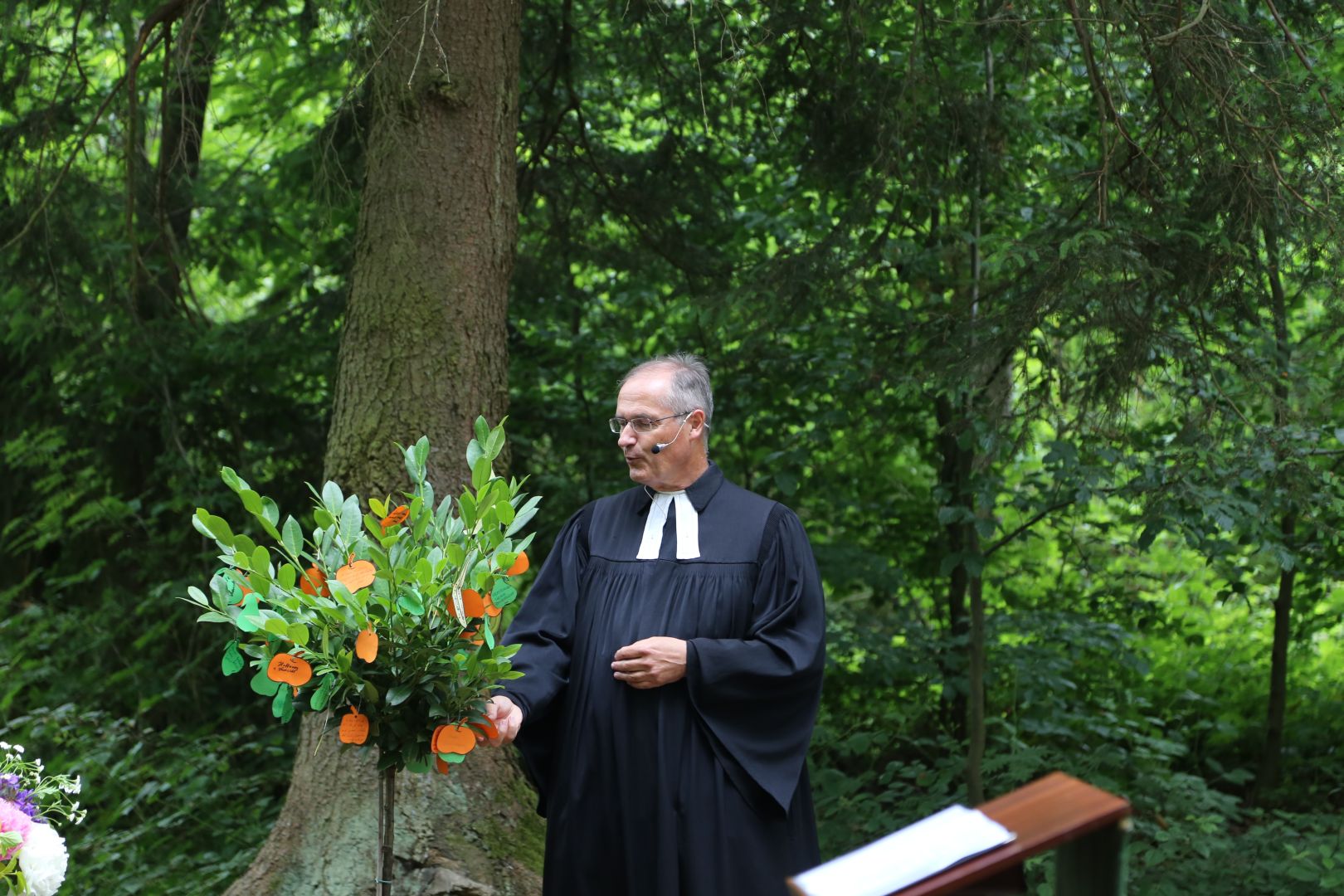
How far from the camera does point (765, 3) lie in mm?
5570

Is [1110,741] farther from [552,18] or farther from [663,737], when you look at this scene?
[552,18]

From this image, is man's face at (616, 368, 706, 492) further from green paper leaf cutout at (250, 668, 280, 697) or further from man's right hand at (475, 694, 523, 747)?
green paper leaf cutout at (250, 668, 280, 697)

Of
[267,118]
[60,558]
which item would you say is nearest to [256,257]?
[267,118]

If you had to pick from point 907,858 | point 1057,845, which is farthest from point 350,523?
point 1057,845

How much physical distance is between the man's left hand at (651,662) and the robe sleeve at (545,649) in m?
0.25

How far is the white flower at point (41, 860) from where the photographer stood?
6.85 feet

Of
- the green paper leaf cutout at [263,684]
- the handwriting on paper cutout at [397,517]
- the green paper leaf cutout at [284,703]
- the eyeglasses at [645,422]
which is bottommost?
the green paper leaf cutout at [284,703]

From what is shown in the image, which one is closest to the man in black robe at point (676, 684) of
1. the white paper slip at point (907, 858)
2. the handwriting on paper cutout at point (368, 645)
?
the handwriting on paper cutout at point (368, 645)

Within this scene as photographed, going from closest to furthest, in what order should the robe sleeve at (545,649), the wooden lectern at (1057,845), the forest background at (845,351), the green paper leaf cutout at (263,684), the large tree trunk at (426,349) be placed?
the wooden lectern at (1057,845), the green paper leaf cutout at (263,684), the robe sleeve at (545,649), the large tree trunk at (426,349), the forest background at (845,351)

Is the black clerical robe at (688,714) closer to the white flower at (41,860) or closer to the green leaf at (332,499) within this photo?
the green leaf at (332,499)

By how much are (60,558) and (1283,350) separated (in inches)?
300

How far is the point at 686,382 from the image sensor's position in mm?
3334

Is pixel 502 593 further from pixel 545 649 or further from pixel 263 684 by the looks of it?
pixel 545 649

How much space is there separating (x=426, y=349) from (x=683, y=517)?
1468mm
